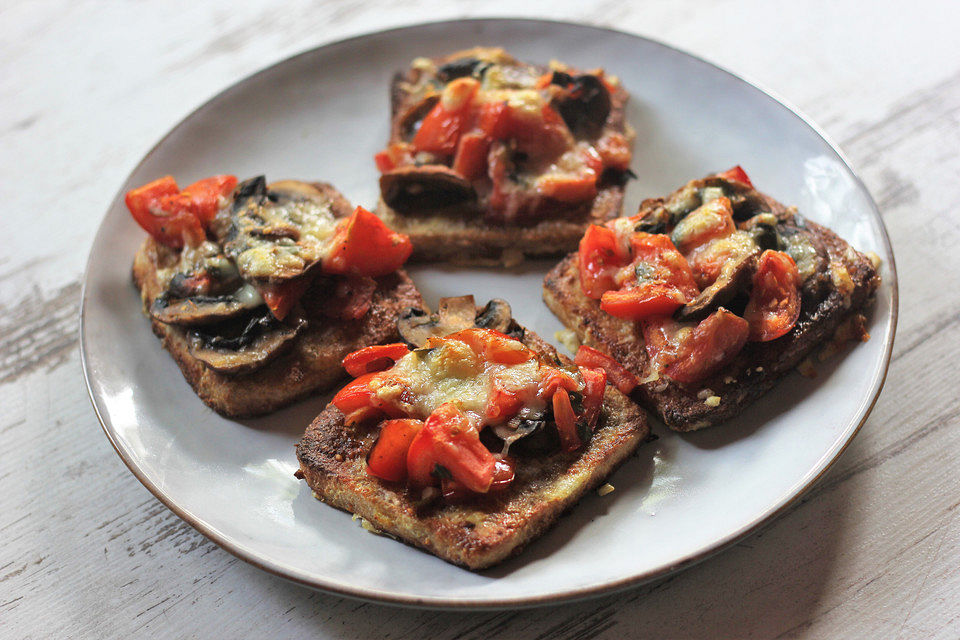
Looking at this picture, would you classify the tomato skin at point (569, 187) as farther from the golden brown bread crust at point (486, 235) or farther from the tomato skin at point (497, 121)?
the tomato skin at point (497, 121)

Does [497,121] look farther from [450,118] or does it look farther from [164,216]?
[164,216]

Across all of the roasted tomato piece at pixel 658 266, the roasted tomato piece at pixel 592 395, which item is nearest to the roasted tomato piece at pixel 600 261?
the roasted tomato piece at pixel 658 266

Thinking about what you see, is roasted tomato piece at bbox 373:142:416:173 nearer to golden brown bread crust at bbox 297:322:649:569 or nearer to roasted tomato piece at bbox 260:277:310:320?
roasted tomato piece at bbox 260:277:310:320

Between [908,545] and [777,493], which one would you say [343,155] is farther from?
[908,545]

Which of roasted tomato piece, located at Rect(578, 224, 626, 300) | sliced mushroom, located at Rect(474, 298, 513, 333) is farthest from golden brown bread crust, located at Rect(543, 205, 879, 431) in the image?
Result: sliced mushroom, located at Rect(474, 298, 513, 333)

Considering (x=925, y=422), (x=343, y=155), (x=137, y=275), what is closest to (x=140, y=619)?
(x=137, y=275)

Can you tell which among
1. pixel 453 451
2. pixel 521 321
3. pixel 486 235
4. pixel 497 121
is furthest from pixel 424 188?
pixel 453 451

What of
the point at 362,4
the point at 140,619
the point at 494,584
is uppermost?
the point at 362,4
